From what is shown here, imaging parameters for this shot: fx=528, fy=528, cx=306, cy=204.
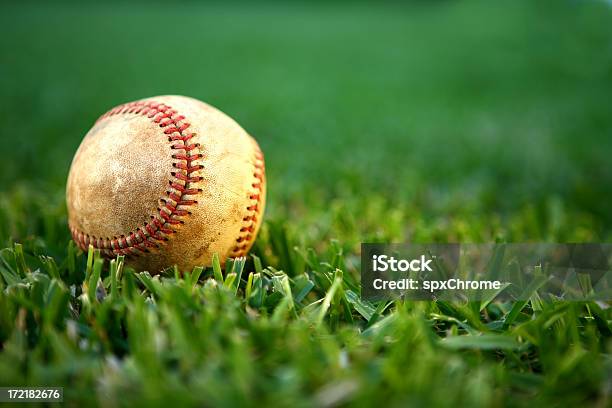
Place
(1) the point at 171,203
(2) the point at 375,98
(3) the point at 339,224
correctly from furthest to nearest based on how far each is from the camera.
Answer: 1. (2) the point at 375,98
2. (3) the point at 339,224
3. (1) the point at 171,203

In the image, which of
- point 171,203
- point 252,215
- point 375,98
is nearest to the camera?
point 171,203

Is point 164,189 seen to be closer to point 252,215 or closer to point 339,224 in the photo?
point 252,215

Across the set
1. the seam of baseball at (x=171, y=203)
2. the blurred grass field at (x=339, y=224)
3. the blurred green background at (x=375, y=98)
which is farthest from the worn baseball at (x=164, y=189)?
the blurred green background at (x=375, y=98)

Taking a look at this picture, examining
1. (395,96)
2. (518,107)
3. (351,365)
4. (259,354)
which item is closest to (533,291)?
(351,365)

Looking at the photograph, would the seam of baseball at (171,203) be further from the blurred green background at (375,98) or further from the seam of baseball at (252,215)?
the blurred green background at (375,98)

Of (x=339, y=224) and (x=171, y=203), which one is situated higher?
(x=171, y=203)

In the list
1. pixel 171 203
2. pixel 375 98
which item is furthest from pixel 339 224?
pixel 375 98

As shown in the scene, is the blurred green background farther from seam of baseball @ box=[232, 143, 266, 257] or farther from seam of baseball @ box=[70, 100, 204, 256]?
seam of baseball @ box=[70, 100, 204, 256]

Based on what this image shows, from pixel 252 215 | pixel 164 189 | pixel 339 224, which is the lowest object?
pixel 339 224
